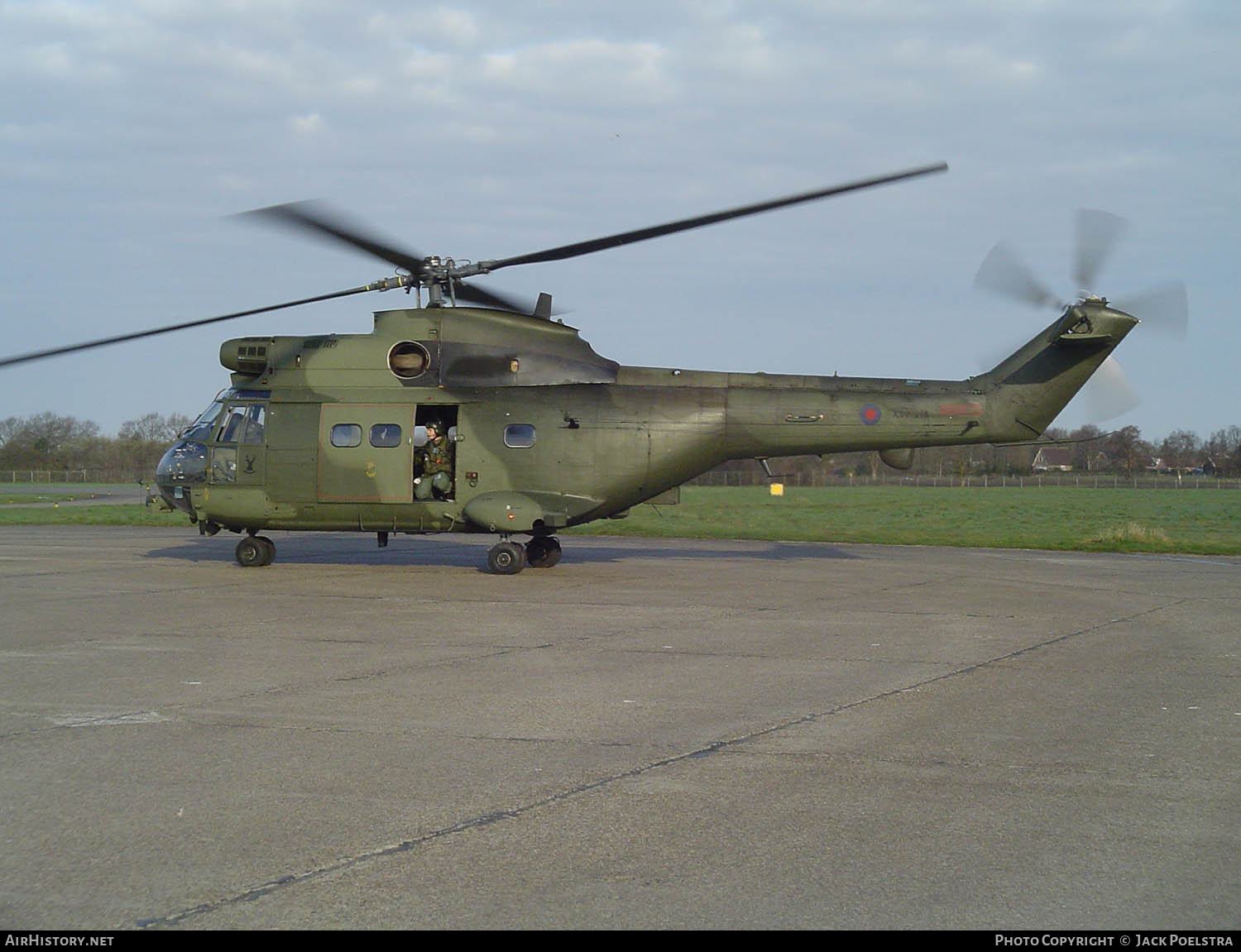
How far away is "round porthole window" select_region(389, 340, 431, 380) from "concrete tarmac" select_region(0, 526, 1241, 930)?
191 inches

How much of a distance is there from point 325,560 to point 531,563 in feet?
13.7

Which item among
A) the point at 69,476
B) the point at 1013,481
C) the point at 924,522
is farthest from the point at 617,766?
the point at 1013,481

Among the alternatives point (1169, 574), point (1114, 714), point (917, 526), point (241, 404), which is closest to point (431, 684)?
point (1114, 714)

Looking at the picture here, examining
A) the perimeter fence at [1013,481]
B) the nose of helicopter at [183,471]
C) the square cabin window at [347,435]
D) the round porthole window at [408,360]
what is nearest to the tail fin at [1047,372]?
the round porthole window at [408,360]

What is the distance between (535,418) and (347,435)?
3.04 meters

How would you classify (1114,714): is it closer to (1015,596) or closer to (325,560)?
(1015,596)

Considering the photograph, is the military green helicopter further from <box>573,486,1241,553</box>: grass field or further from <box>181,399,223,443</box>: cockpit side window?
<box>573,486,1241,553</box>: grass field

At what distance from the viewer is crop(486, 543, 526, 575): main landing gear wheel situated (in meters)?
17.7

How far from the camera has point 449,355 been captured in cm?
1745

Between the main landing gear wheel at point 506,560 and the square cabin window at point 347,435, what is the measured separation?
2.78m

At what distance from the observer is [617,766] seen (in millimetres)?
→ 6430

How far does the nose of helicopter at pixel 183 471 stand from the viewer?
60.7 feet

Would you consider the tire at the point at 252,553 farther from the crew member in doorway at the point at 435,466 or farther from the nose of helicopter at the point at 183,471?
the crew member in doorway at the point at 435,466

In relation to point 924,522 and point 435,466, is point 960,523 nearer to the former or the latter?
point 924,522
